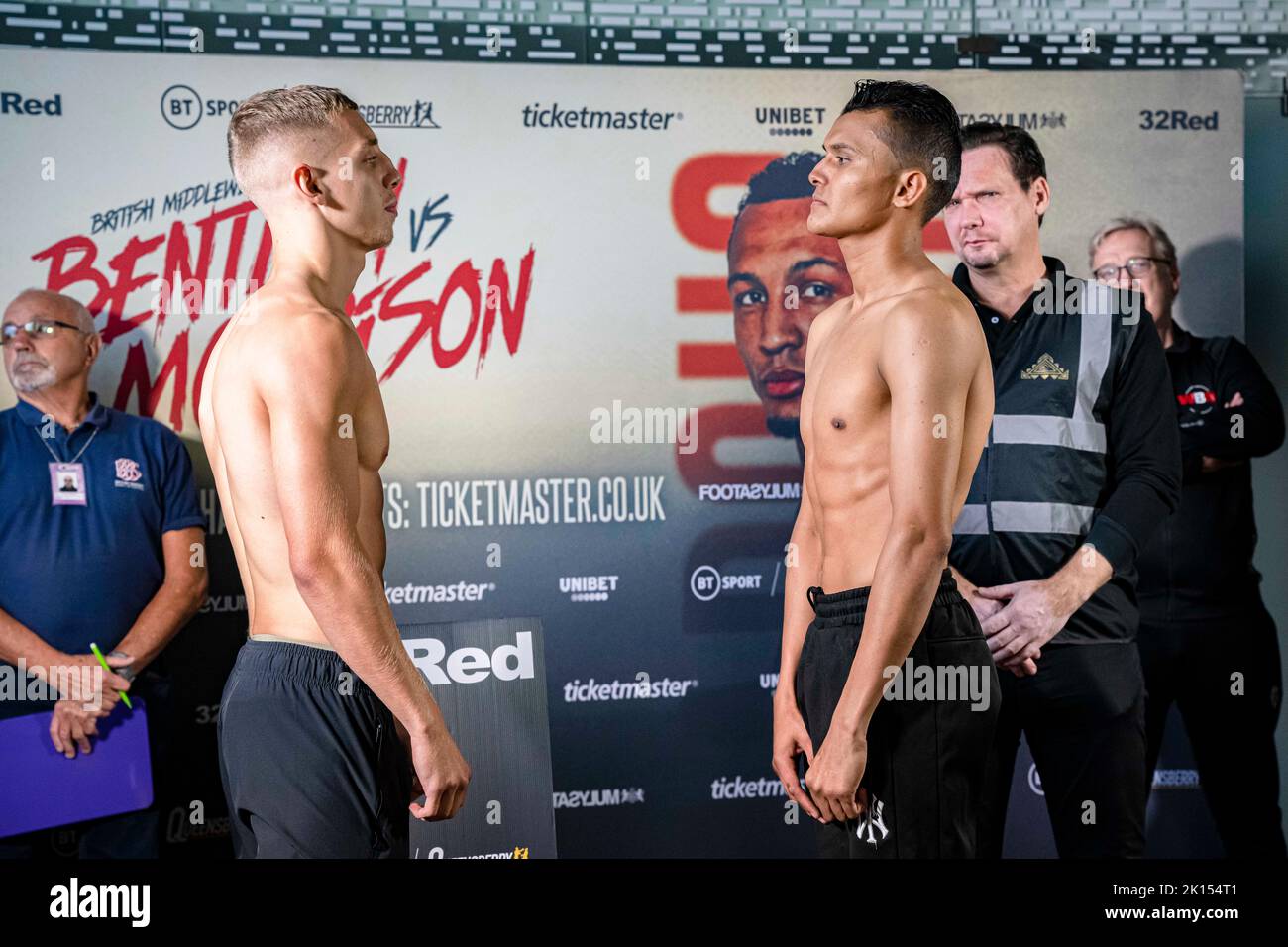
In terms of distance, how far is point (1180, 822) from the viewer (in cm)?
378

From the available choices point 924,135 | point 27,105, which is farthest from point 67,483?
point 924,135

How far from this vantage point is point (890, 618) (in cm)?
257

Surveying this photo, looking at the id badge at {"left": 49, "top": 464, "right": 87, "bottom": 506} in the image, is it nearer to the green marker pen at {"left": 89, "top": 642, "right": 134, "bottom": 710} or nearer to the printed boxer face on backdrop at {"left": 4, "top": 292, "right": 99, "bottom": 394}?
the printed boxer face on backdrop at {"left": 4, "top": 292, "right": 99, "bottom": 394}

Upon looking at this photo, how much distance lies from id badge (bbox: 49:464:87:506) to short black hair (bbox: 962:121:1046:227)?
8.90 feet

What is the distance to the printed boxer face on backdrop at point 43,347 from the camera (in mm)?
3400

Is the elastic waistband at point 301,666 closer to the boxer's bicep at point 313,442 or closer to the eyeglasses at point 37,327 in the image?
the boxer's bicep at point 313,442

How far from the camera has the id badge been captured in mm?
3416

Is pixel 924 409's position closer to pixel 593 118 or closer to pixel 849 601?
pixel 849 601

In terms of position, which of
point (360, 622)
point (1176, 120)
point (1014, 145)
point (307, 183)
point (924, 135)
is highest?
point (1176, 120)

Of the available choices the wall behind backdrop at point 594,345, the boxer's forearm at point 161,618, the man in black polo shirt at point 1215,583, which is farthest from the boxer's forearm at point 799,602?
the boxer's forearm at point 161,618

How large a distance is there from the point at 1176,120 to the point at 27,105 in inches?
135

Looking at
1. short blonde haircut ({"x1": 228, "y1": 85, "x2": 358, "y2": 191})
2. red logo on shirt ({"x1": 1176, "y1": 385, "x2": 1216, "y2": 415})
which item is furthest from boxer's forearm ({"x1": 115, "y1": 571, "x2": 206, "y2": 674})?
red logo on shirt ({"x1": 1176, "y1": 385, "x2": 1216, "y2": 415})

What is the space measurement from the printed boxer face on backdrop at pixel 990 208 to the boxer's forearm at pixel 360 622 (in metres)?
2.03
